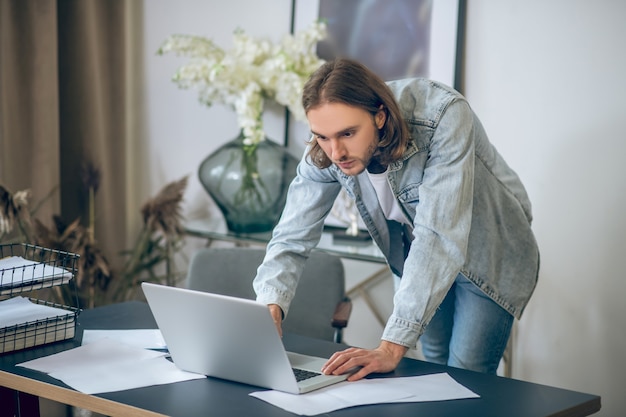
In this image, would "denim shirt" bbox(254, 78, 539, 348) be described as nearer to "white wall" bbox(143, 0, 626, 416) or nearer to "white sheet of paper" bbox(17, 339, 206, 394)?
"white sheet of paper" bbox(17, 339, 206, 394)

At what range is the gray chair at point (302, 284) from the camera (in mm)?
2393

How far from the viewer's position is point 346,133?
5.67 ft

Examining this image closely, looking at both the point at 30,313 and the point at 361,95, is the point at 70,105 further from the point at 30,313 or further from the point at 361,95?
the point at 361,95

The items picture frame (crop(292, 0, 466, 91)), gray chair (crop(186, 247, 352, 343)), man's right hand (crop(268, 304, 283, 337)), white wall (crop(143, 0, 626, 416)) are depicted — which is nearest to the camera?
man's right hand (crop(268, 304, 283, 337))

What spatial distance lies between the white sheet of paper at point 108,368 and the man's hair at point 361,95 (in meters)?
0.64

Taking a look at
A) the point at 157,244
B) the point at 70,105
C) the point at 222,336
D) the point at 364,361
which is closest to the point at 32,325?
the point at 222,336

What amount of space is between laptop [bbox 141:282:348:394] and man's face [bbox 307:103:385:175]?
1.41 feet

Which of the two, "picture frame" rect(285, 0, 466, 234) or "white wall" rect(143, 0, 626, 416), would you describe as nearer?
"white wall" rect(143, 0, 626, 416)

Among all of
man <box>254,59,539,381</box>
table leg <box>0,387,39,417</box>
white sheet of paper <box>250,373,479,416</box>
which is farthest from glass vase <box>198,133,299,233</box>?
white sheet of paper <box>250,373,479,416</box>

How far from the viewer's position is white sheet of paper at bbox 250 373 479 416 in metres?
1.50

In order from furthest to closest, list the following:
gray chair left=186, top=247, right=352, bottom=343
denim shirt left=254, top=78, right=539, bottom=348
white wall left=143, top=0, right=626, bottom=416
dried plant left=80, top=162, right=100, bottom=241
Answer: dried plant left=80, top=162, right=100, bottom=241 < white wall left=143, top=0, right=626, bottom=416 < gray chair left=186, top=247, right=352, bottom=343 < denim shirt left=254, top=78, right=539, bottom=348

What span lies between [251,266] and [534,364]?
1090 millimetres

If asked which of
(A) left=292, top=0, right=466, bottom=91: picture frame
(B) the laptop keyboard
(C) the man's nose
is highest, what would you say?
(A) left=292, top=0, right=466, bottom=91: picture frame

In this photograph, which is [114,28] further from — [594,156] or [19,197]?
[594,156]
